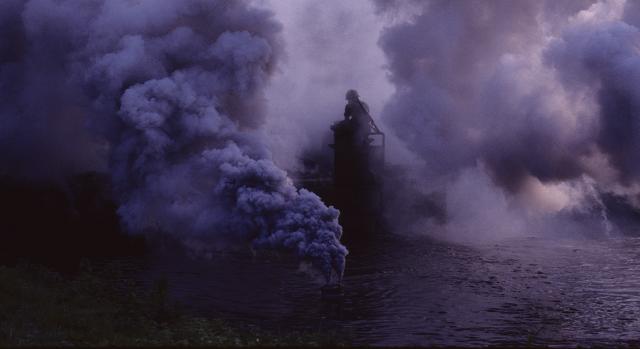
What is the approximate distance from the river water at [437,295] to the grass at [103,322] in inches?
93.2

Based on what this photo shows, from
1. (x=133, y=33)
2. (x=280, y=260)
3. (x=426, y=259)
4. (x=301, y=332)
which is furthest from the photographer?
(x=426, y=259)

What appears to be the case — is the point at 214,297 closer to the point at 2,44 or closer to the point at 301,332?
the point at 301,332

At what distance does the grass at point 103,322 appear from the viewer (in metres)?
19.7

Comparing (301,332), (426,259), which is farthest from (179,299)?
(426,259)

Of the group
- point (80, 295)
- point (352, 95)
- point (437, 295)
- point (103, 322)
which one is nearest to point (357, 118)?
point (352, 95)

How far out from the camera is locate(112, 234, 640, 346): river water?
2506 centimetres

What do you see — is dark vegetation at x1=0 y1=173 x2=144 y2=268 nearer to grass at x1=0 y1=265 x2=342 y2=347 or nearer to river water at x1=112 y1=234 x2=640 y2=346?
river water at x1=112 y1=234 x2=640 y2=346

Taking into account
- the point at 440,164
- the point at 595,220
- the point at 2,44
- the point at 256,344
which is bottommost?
the point at 256,344

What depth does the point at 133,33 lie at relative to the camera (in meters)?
35.4

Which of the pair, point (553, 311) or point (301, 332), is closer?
point (301, 332)

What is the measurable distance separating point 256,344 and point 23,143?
33.9m

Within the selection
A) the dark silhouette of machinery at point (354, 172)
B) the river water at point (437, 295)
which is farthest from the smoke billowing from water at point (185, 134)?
the dark silhouette of machinery at point (354, 172)

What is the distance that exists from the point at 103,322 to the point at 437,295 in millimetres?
16938

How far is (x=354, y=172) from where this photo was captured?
59000 millimetres
